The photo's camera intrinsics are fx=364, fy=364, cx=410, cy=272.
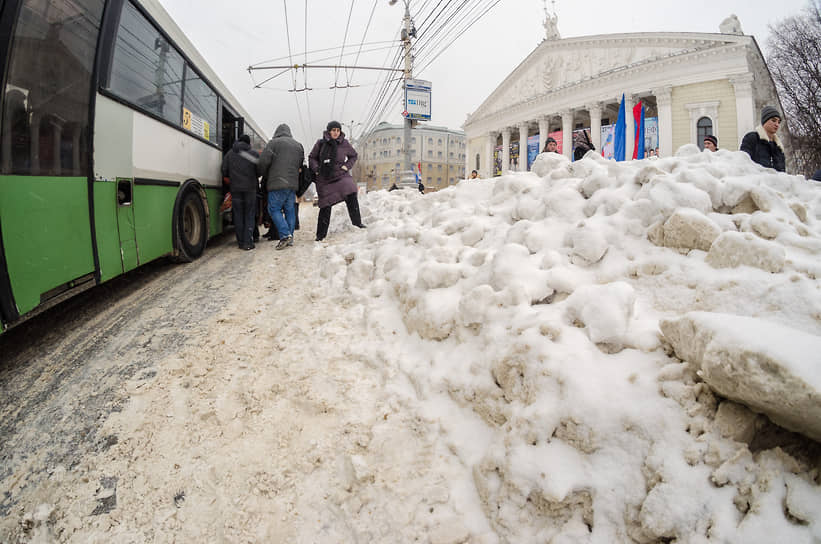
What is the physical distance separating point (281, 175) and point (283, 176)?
36mm

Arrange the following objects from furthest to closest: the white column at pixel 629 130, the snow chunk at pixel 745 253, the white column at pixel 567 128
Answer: the white column at pixel 567 128 → the white column at pixel 629 130 → the snow chunk at pixel 745 253

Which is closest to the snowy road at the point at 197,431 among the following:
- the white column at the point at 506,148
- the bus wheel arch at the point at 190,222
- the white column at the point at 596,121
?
the bus wheel arch at the point at 190,222

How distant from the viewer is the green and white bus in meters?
2.26

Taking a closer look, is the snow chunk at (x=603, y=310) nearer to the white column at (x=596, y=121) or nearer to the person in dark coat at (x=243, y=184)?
the person in dark coat at (x=243, y=184)

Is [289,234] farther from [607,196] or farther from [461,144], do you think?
[461,144]

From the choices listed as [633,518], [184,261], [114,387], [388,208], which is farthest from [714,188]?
[184,261]

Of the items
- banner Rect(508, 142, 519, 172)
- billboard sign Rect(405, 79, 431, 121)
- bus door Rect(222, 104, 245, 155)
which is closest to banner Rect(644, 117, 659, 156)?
banner Rect(508, 142, 519, 172)

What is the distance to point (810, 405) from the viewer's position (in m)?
1.04

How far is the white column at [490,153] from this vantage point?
42.4m

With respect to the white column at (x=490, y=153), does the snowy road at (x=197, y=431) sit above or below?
below

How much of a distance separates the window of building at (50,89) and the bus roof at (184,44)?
1.35 meters

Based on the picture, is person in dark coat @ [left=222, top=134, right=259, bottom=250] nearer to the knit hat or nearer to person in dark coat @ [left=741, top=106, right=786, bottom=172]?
person in dark coat @ [left=741, top=106, right=786, bottom=172]

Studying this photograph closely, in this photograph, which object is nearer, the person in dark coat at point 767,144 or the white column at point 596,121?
the person in dark coat at point 767,144

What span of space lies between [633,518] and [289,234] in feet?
19.8
